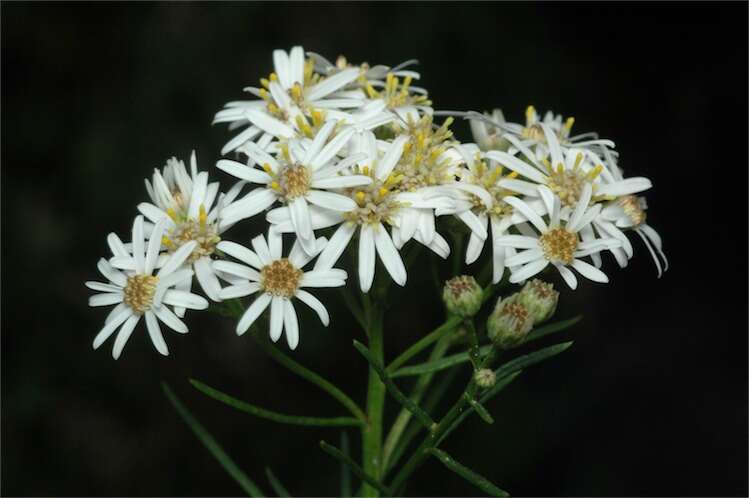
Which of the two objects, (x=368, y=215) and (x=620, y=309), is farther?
(x=620, y=309)

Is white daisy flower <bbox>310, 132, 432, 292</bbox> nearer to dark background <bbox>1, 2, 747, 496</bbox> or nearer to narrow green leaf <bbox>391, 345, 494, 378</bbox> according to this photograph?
narrow green leaf <bbox>391, 345, 494, 378</bbox>

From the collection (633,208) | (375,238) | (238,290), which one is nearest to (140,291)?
(238,290)

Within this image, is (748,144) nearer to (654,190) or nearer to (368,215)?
(654,190)

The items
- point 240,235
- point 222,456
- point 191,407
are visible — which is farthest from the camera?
point 191,407

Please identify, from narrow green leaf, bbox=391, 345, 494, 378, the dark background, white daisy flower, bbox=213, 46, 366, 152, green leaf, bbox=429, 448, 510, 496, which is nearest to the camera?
green leaf, bbox=429, 448, 510, 496

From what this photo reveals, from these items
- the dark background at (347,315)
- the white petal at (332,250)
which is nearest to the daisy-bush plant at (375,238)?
the white petal at (332,250)

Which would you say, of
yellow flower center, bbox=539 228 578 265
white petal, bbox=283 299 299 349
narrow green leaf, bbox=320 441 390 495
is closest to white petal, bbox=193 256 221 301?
white petal, bbox=283 299 299 349

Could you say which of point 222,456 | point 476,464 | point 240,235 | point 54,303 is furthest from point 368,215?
point 54,303

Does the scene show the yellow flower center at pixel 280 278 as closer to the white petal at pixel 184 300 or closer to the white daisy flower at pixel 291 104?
the white petal at pixel 184 300
